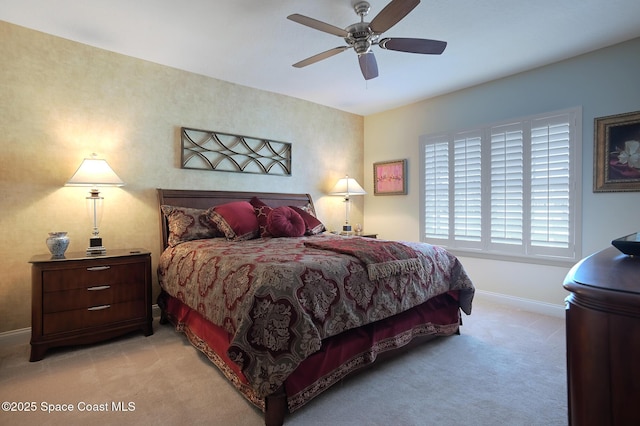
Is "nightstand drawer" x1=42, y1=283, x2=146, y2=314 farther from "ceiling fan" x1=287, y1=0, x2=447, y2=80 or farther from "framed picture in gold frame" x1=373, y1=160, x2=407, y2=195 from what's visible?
"framed picture in gold frame" x1=373, y1=160, x2=407, y2=195

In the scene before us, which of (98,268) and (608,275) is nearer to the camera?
(608,275)

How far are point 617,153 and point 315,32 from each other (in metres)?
3.01

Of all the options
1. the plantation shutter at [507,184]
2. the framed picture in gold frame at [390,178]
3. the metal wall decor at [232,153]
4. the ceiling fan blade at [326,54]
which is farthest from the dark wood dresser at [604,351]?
the framed picture in gold frame at [390,178]

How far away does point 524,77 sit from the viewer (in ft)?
12.0

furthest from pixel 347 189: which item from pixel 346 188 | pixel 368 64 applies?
pixel 368 64

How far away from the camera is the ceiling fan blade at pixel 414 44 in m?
2.31

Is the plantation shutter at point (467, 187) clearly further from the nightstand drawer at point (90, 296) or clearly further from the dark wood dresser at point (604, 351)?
the nightstand drawer at point (90, 296)

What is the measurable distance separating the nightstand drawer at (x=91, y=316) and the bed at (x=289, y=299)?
0.34 m

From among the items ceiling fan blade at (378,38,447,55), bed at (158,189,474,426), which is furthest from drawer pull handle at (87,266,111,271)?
ceiling fan blade at (378,38,447,55)

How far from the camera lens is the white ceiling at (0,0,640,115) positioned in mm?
2475

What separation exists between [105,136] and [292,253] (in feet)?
7.54

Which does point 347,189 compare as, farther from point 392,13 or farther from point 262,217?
point 392,13

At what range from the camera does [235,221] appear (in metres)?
3.28

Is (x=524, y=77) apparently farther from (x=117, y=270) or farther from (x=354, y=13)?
(x=117, y=270)
